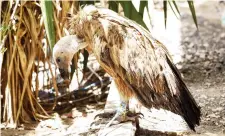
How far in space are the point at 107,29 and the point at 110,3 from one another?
1046mm

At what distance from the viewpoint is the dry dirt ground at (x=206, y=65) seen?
3.28 meters

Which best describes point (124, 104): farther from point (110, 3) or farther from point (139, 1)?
point (110, 3)

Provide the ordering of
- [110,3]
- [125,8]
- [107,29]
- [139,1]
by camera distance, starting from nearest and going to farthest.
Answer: [107,29] → [139,1] → [125,8] → [110,3]

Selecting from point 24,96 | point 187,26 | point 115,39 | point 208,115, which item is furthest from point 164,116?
point 187,26

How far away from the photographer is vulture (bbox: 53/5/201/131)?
2486mm

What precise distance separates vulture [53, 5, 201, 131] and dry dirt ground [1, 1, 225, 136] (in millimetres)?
428

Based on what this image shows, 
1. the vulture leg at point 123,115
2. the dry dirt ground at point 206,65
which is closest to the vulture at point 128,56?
the vulture leg at point 123,115

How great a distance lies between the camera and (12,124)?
3463 mm

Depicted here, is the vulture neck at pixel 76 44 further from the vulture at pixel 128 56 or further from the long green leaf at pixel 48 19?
the long green leaf at pixel 48 19

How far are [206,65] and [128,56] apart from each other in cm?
237

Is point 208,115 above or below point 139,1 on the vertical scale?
below

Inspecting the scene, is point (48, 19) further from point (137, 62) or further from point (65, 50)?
point (137, 62)

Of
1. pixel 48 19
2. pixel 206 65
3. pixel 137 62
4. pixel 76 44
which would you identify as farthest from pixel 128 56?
pixel 206 65

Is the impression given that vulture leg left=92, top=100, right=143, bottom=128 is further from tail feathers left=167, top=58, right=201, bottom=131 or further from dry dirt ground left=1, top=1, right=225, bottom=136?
dry dirt ground left=1, top=1, right=225, bottom=136
